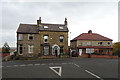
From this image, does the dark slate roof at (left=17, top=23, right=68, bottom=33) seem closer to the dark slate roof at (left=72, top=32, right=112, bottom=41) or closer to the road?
the dark slate roof at (left=72, top=32, right=112, bottom=41)

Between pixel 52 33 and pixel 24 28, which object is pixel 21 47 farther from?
pixel 52 33

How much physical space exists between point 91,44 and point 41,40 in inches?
621

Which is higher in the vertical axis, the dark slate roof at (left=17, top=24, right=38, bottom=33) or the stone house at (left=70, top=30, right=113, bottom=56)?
the dark slate roof at (left=17, top=24, right=38, bottom=33)

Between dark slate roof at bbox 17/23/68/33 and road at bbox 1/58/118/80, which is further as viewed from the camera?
dark slate roof at bbox 17/23/68/33

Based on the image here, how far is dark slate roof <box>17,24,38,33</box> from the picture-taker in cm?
3631

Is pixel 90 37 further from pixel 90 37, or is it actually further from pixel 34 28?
pixel 34 28

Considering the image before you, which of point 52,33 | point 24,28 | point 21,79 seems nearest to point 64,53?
point 52,33

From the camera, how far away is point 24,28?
37.3 metres

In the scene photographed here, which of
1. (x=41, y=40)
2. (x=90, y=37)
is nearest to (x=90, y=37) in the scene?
(x=90, y=37)

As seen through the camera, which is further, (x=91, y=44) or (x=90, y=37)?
(x=90, y=37)

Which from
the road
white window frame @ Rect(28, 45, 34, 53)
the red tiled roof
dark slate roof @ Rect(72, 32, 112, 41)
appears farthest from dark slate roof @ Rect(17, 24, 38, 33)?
the road

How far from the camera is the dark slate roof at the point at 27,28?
3631cm

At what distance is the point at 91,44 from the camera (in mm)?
43969

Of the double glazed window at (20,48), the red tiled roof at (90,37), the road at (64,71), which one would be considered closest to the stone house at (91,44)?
the red tiled roof at (90,37)
